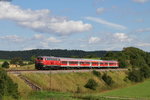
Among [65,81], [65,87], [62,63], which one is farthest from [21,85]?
[62,63]

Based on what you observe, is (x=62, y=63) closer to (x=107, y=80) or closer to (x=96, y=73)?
(x=96, y=73)

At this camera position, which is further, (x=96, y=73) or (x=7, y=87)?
(x=96, y=73)

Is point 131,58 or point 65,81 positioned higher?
point 131,58

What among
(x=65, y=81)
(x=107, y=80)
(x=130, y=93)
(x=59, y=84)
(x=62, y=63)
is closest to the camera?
(x=59, y=84)

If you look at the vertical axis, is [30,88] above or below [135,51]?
below

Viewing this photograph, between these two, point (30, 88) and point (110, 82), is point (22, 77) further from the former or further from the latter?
point (110, 82)

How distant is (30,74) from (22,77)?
2.66 m

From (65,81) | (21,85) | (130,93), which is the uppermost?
(21,85)

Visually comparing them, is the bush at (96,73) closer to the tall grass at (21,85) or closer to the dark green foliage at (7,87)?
the tall grass at (21,85)

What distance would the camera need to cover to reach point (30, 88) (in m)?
45.9

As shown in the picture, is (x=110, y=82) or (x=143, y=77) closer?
(x=110, y=82)

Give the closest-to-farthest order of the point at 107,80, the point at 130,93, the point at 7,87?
the point at 7,87, the point at 130,93, the point at 107,80

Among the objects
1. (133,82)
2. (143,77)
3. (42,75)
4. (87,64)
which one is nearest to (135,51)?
(143,77)

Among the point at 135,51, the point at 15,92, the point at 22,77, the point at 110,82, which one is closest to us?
the point at 15,92
